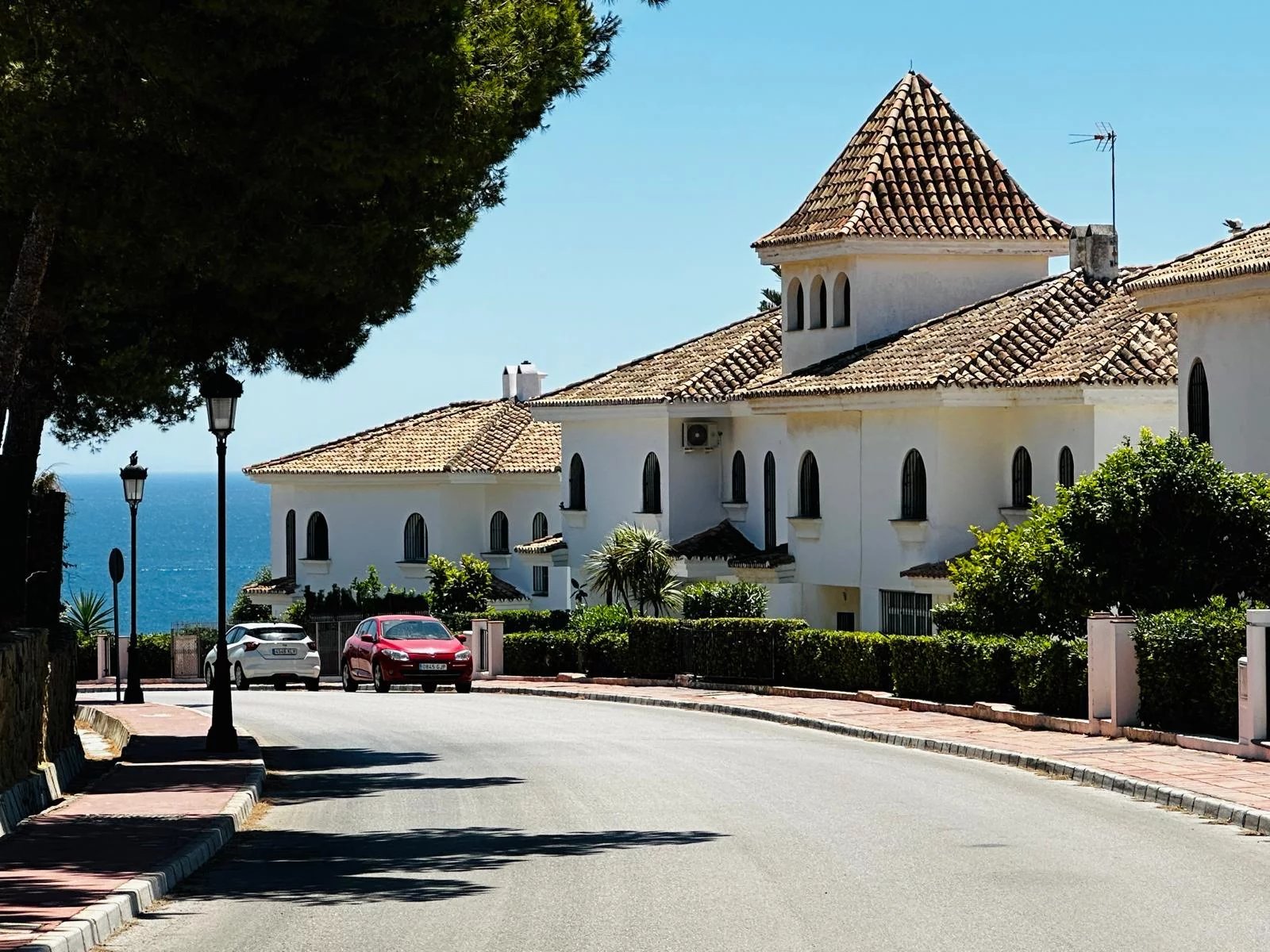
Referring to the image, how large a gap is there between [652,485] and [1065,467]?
1594 centimetres

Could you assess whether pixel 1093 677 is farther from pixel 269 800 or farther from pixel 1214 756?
pixel 269 800

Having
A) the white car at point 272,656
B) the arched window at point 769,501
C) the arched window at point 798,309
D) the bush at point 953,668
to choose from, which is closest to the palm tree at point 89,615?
the white car at point 272,656

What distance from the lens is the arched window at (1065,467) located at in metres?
39.1

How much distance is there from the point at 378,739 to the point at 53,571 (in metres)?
6.35

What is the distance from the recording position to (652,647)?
42.8m

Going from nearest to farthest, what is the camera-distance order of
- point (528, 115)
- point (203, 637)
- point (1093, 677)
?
point (528, 115)
point (1093, 677)
point (203, 637)

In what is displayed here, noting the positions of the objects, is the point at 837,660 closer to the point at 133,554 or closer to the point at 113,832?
the point at 133,554

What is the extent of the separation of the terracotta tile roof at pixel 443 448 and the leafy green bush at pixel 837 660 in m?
27.9

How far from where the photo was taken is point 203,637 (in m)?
59.3

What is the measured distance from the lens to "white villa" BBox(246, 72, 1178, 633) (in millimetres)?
39781

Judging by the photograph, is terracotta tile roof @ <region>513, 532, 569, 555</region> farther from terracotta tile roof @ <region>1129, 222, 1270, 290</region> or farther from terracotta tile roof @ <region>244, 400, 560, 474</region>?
terracotta tile roof @ <region>1129, 222, 1270, 290</region>

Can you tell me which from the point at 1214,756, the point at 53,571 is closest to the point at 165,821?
the point at 53,571

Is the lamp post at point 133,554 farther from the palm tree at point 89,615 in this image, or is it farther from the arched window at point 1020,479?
the palm tree at point 89,615

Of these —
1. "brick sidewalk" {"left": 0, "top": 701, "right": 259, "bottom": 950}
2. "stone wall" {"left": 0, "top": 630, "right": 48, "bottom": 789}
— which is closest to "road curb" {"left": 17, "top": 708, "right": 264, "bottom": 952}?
"brick sidewalk" {"left": 0, "top": 701, "right": 259, "bottom": 950}
